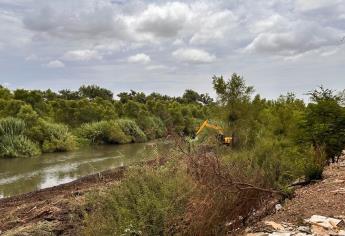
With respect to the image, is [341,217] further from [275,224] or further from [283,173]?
[283,173]

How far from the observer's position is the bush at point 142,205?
629 centimetres

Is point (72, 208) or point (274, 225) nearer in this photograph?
point (274, 225)

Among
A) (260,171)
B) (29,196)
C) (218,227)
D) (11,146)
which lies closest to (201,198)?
(218,227)

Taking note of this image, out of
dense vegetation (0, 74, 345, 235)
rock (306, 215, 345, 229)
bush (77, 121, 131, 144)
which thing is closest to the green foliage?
bush (77, 121, 131, 144)

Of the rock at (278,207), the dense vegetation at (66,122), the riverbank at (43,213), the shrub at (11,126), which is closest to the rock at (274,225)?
the rock at (278,207)

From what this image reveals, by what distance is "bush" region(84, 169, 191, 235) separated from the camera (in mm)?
6285

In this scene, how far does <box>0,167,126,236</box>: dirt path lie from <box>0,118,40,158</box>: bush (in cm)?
1436

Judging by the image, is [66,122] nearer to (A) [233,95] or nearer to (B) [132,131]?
(B) [132,131]

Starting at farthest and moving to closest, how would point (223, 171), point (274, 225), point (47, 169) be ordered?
point (47, 169) → point (223, 171) → point (274, 225)

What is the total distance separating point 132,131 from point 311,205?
38.3 meters

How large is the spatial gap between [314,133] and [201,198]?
6.73m

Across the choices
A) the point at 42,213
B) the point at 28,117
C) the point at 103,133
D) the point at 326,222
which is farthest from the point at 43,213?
the point at 103,133

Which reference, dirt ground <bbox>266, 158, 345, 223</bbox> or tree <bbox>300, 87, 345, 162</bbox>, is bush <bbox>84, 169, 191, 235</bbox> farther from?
tree <bbox>300, 87, 345, 162</bbox>

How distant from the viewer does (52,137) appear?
Result: 3403 centimetres
